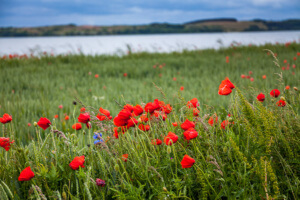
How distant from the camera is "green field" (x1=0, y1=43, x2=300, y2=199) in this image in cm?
130

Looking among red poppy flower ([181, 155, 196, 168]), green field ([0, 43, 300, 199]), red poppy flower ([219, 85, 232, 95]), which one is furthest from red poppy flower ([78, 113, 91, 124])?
red poppy flower ([219, 85, 232, 95])

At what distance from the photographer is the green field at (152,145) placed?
1.30 m

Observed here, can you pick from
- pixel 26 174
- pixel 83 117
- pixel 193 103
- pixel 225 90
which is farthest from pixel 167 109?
pixel 26 174

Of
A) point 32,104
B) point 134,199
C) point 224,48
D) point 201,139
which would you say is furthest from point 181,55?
point 134,199

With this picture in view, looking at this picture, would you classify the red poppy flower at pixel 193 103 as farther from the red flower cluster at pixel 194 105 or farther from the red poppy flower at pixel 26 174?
the red poppy flower at pixel 26 174

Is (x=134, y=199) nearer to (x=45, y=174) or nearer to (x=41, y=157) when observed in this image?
(x=45, y=174)

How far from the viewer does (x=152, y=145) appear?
154cm

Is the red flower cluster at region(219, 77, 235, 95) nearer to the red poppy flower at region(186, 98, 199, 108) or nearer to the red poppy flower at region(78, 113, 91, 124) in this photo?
the red poppy flower at region(186, 98, 199, 108)

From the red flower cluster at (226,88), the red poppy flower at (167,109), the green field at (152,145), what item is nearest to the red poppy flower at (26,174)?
the green field at (152,145)

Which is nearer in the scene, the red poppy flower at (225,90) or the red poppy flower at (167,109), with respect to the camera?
the red poppy flower at (225,90)

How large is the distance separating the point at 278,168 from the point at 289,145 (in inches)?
7.3

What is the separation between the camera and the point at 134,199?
1241 millimetres

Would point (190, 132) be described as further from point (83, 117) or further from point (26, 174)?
point (26, 174)

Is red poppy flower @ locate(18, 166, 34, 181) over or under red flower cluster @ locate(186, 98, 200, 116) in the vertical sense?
under
